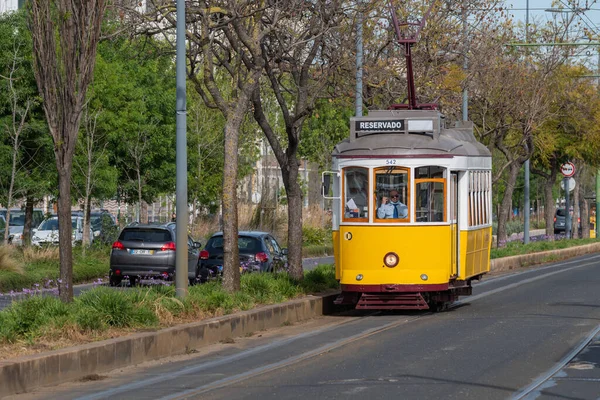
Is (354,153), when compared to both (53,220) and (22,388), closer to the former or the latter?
(22,388)

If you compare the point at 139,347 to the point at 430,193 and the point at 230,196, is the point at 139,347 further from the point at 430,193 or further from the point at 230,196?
the point at 430,193

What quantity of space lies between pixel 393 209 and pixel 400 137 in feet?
4.18

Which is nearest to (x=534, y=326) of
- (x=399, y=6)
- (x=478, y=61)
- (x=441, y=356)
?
(x=441, y=356)

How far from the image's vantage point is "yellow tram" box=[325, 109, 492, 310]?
→ 62.7 ft

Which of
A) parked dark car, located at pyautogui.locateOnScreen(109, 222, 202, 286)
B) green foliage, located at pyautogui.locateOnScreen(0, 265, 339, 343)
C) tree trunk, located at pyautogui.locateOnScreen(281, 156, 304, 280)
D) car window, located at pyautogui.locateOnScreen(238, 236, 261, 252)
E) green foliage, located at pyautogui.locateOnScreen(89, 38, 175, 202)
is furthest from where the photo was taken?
green foliage, located at pyautogui.locateOnScreen(89, 38, 175, 202)

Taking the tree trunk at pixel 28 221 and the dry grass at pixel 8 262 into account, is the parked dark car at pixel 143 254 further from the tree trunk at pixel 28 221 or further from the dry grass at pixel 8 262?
the tree trunk at pixel 28 221

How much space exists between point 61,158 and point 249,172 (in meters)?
37.3

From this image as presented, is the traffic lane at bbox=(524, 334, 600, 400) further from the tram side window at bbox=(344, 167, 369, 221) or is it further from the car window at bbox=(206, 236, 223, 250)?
the car window at bbox=(206, 236, 223, 250)

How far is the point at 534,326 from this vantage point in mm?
17156

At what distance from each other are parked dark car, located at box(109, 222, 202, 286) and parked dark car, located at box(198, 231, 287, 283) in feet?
4.55

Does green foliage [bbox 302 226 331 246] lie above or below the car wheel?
A: above

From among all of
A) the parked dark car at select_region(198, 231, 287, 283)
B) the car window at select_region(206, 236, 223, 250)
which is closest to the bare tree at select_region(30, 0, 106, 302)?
the parked dark car at select_region(198, 231, 287, 283)

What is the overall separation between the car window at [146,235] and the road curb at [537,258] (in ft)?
34.5

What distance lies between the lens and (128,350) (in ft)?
42.8
